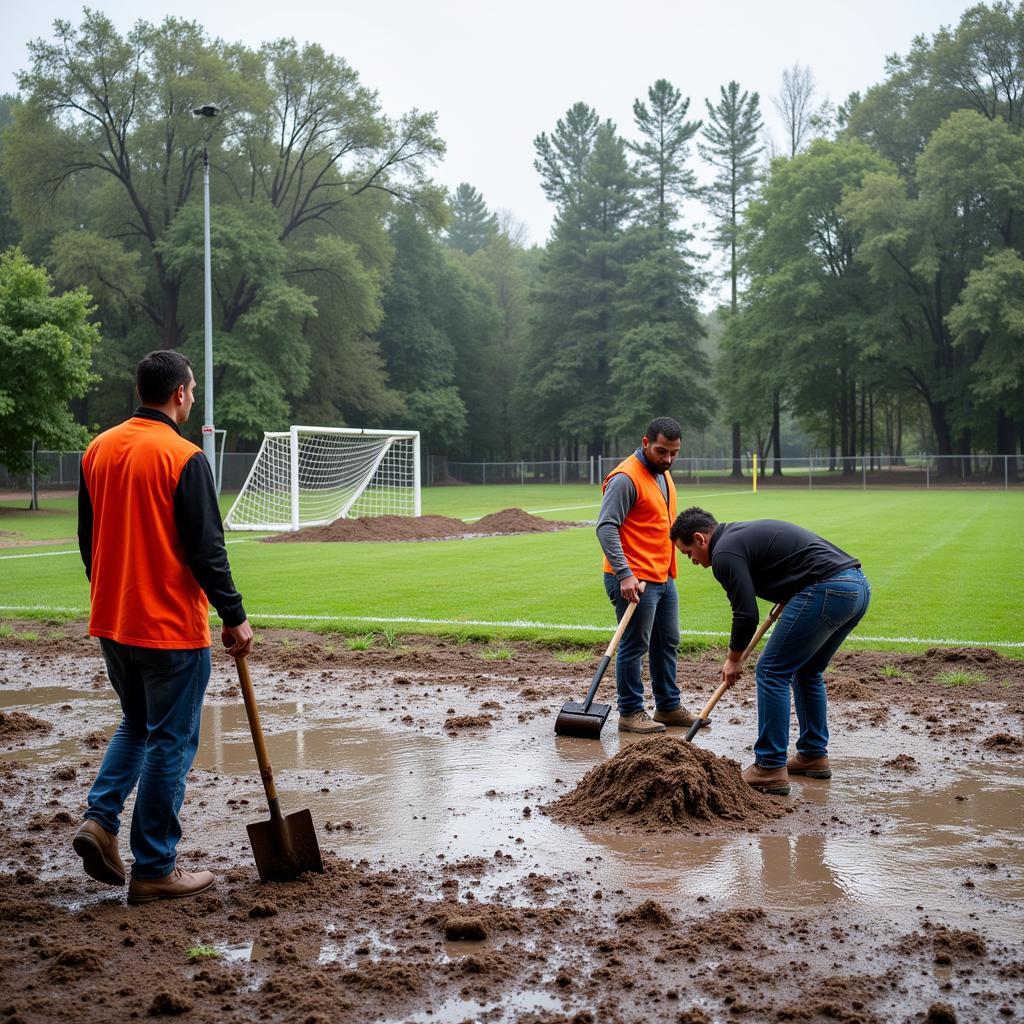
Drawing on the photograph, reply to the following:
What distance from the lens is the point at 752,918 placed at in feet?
14.0

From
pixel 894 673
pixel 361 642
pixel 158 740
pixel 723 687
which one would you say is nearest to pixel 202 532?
pixel 158 740

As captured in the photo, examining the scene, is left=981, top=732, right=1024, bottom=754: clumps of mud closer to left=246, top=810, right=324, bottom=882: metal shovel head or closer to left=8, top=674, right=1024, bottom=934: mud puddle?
left=8, top=674, right=1024, bottom=934: mud puddle

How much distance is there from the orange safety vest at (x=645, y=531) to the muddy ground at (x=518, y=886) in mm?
1161

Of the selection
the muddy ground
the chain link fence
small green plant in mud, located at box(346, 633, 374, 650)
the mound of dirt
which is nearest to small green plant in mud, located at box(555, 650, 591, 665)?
the muddy ground

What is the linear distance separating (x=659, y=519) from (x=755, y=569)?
5.00ft

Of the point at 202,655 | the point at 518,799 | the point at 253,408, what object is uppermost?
the point at 253,408

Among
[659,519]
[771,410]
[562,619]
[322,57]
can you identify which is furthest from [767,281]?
[659,519]

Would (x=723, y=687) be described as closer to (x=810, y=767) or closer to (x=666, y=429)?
(x=810, y=767)

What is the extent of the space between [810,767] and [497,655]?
416cm

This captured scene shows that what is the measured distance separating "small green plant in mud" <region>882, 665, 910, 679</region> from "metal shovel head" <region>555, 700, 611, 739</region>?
9.67 feet

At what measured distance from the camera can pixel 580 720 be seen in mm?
7168

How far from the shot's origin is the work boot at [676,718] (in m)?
7.62

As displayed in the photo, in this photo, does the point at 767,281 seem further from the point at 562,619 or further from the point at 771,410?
Answer: the point at 562,619

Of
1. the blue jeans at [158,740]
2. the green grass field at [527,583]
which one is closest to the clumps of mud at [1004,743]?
the green grass field at [527,583]
